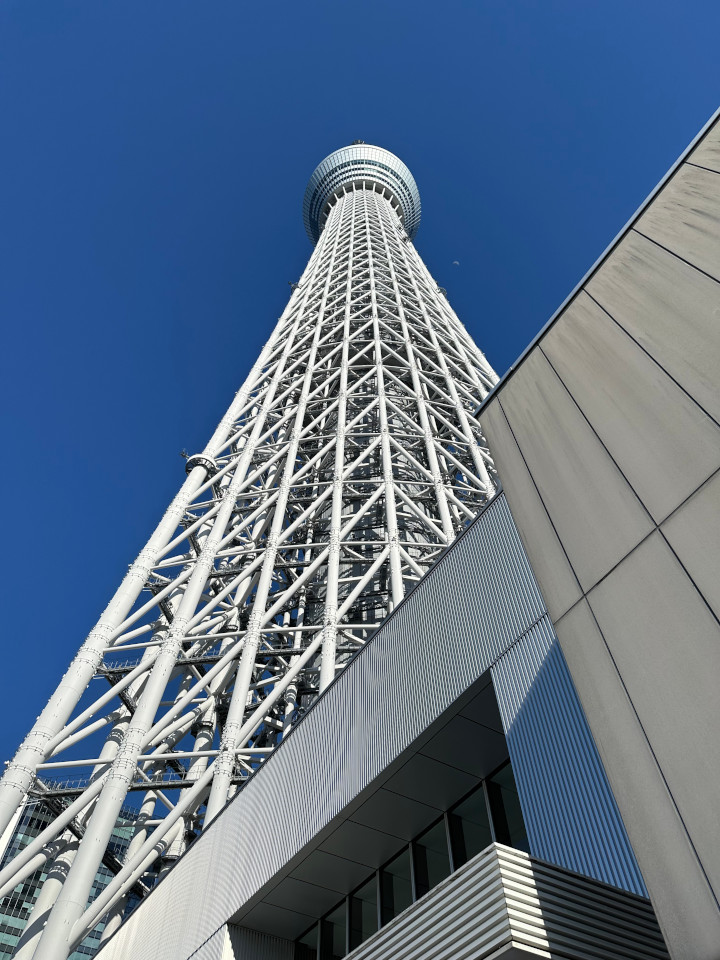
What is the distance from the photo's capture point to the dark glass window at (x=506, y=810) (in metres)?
8.42

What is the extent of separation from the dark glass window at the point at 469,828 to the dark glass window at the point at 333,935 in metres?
2.42

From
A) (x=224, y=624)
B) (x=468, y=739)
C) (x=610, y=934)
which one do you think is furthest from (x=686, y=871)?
(x=224, y=624)

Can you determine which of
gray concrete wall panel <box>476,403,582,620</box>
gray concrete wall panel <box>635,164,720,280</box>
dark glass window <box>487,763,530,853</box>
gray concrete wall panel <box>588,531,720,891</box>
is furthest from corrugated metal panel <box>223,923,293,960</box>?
gray concrete wall panel <box>635,164,720,280</box>

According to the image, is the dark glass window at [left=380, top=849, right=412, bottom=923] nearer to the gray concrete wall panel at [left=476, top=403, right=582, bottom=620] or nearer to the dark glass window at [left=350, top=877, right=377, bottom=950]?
the dark glass window at [left=350, top=877, right=377, bottom=950]

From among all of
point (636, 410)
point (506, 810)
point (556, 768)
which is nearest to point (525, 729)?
point (556, 768)

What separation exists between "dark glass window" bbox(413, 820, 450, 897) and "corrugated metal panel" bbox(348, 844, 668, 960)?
11.0 ft

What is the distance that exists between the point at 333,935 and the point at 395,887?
1.41 metres

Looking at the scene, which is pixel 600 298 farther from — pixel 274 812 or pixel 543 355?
pixel 274 812

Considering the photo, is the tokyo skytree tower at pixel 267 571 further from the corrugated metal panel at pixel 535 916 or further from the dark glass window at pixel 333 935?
the corrugated metal panel at pixel 535 916

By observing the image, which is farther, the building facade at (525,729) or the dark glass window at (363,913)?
the dark glass window at (363,913)

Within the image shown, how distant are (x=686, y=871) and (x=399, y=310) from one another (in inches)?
1539

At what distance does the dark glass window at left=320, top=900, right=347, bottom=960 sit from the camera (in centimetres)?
1048

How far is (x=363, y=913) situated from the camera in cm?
1038

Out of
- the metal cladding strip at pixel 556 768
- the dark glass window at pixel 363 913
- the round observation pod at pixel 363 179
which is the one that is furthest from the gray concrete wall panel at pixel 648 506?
the round observation pod at pixel 363 179
